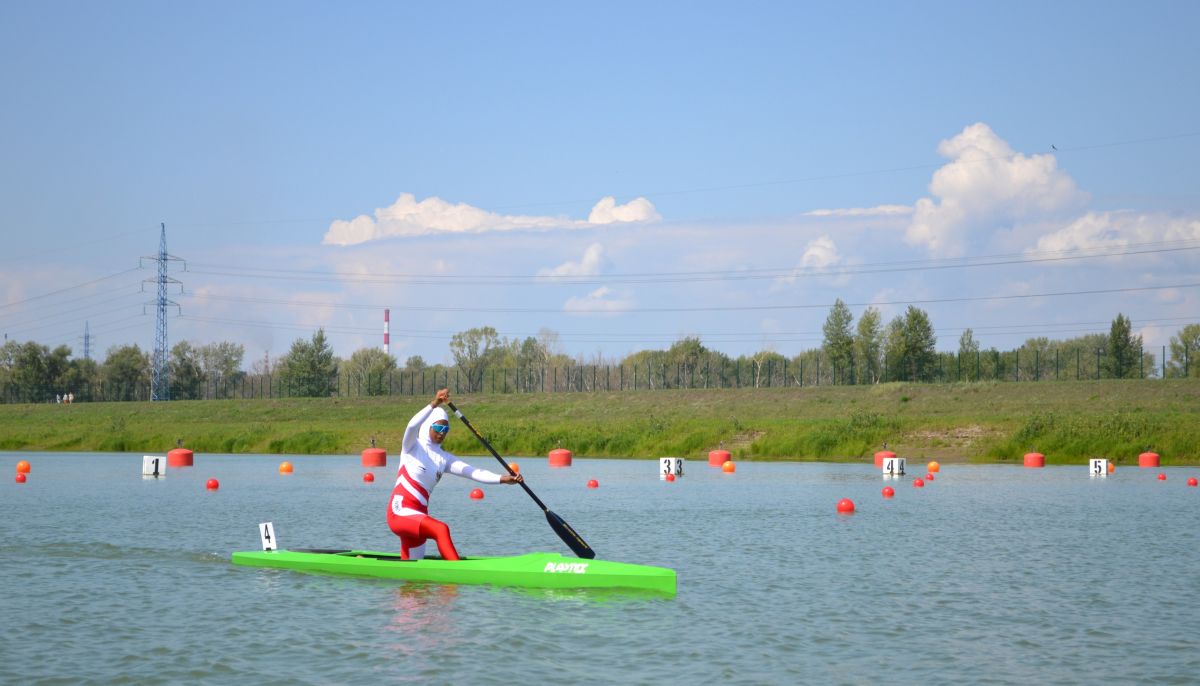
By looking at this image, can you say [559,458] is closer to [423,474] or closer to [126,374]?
[423,474]

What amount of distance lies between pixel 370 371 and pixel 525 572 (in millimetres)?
110242

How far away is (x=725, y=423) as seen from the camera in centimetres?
5928

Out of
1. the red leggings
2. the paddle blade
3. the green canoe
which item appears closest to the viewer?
the green canoe

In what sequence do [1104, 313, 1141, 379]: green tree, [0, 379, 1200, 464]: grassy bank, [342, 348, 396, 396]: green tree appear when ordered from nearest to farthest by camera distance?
[0, 379, 1200, 464]: grassy bank
[1104, 313, 1141, 379]: green tree
[342, 348, 396, 396]: green tree

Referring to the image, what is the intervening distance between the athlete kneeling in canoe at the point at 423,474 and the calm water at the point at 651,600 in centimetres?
82

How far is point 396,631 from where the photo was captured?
546 inches

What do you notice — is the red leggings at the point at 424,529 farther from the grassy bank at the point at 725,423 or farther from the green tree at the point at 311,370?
the green tree at the point at 311,370

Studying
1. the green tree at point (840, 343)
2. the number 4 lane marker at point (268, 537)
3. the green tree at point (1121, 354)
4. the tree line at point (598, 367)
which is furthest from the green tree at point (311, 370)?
the number 4 lane marker at point (268, 537)

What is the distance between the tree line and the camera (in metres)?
104

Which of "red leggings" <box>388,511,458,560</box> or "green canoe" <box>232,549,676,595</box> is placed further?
"red leggings" <box>388,511,458,560</box>

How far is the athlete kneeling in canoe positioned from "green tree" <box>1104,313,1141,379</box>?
287ft

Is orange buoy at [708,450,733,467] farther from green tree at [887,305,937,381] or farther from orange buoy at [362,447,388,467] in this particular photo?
green tree at [887,305,937,381]

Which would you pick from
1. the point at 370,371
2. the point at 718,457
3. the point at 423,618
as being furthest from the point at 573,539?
the point at 370,371

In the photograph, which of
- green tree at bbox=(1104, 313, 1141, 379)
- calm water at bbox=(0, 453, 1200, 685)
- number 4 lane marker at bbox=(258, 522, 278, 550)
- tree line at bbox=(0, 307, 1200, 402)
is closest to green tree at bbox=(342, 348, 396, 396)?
tree line at bbox=(0, 307, 1200, 402)
